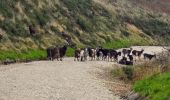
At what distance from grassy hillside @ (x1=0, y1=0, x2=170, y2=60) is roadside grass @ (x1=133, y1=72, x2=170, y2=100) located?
109 ft

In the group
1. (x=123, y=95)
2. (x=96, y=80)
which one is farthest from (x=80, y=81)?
(x=123, y=95)

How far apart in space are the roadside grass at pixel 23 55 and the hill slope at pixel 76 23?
109cm

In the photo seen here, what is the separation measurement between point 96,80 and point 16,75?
5.99 metres

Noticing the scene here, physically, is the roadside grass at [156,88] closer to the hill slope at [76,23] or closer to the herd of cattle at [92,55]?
the herd of cattle at [92,55]

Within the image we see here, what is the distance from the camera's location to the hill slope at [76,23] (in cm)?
7134

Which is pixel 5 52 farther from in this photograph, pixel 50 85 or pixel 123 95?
pixel 123 95

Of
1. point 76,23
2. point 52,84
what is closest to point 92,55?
point 76,23

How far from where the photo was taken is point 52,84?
37.3m

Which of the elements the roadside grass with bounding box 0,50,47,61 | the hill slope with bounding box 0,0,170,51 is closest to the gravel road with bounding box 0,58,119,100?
the roadside grass with bounding box 0,50,47,61

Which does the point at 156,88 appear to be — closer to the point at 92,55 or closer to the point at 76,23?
the point at 92,55

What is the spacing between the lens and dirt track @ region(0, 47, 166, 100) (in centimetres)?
3105

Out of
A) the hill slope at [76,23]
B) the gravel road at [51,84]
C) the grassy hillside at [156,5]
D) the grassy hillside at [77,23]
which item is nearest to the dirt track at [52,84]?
the gravel road at [51,84]

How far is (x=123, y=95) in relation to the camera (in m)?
33.5

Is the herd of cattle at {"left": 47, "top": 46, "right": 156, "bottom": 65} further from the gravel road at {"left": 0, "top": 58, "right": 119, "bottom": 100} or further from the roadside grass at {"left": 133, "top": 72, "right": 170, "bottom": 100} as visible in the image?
the roadside grass at {"left": 133, "top": 72, "right": 170, "bottom": 100}
